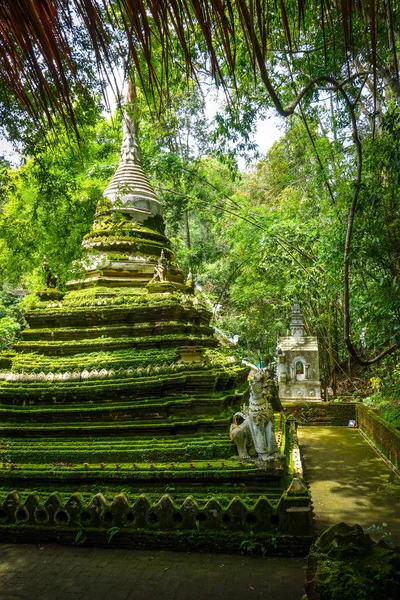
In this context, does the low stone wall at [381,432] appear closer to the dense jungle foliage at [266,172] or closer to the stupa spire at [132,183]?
the dense jungle foliage at [266,172]

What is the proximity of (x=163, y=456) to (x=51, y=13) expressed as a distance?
5518 millimetres

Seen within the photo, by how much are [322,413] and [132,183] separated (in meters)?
9.55

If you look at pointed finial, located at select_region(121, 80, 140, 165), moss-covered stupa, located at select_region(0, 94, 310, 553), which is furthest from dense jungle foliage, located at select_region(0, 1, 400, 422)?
moss-covered stupa, located at select_region(0, 94, 310, 553)

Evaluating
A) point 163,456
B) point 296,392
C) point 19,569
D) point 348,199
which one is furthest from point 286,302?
point 19,569

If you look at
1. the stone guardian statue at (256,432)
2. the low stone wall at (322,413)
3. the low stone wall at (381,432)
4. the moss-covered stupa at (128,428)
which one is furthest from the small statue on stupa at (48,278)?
the low stone wall at (322,413)

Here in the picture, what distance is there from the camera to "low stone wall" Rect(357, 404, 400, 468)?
879 cm

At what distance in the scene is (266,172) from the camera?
24.2 m

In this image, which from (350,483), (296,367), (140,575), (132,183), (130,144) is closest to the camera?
(140,575)

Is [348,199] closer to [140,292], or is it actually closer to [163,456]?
[140,292]


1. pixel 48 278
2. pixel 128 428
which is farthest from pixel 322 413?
pixel 48 278

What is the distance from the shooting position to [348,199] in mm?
8062

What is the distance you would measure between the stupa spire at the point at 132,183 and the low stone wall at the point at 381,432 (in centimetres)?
726

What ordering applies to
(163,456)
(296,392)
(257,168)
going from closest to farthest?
(163,456), (296,392), (257,168)

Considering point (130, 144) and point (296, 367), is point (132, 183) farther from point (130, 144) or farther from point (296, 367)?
point (296, 367)
